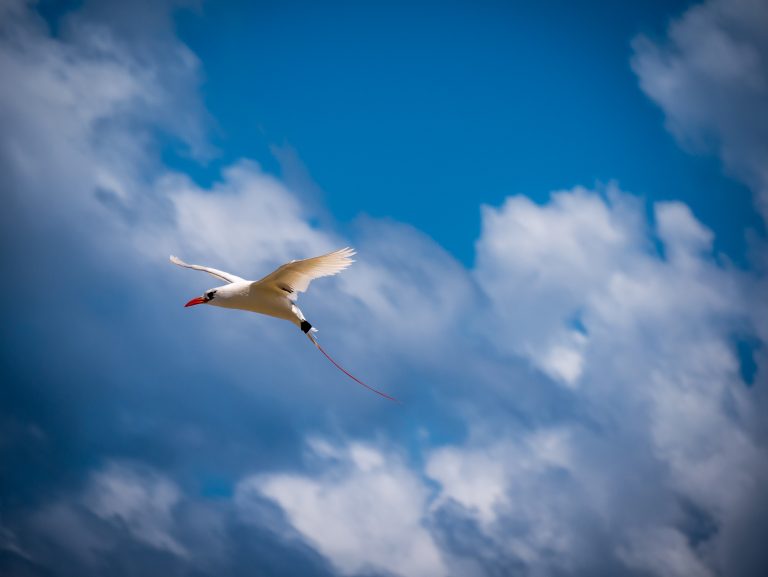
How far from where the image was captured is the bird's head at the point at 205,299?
59.1ft

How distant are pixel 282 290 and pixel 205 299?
6.84ft

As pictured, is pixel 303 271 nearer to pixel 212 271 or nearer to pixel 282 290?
pixel 282 290

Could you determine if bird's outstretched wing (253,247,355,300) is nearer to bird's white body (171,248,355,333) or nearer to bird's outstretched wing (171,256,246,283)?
bird's white body (171,248,355,333)

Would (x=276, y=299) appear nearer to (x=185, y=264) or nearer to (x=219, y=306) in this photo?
(x=219, y=306)

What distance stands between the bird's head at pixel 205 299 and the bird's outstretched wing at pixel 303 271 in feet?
3.91

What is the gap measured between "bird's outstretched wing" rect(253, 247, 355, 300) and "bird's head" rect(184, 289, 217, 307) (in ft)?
3.91

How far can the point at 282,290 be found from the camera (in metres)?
17.4

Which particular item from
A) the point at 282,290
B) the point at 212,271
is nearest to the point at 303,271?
the point at 282,290

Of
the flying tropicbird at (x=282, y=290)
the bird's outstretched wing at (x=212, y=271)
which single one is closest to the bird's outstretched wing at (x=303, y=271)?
the flying tropicbird at (x=282, y=290)

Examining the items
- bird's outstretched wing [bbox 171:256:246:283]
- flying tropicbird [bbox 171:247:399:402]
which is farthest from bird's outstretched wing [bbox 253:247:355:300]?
bird's outstretched wing [bbox 171:256:246:283]

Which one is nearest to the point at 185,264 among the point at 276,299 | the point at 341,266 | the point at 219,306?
the point at 219,306

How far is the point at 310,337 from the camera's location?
1761 cm

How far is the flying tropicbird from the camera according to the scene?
54.9 ft

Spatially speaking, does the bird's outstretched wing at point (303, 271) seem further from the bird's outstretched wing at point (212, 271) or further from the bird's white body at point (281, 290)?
the bird's outstretched wing at point (212, 271)
